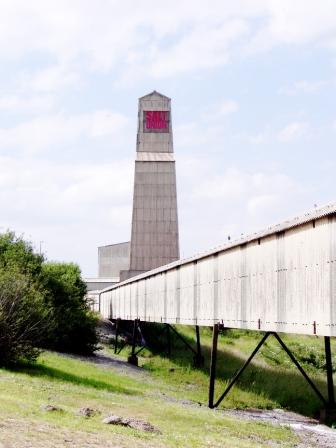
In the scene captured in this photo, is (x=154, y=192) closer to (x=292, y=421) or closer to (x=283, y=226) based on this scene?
(x=292, y=421)

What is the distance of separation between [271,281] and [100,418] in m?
8.27

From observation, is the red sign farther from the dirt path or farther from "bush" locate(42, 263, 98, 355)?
the dirt path

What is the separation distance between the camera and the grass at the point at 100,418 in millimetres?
12977

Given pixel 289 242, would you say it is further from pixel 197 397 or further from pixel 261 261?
pixel 197 397

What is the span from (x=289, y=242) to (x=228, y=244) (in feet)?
18.8

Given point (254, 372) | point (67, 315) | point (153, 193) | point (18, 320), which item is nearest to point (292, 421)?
point (18, 320)

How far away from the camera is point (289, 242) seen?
21078 millimetres

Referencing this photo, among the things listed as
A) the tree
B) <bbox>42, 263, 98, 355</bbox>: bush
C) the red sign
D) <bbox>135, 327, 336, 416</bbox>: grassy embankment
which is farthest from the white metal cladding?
the red sign

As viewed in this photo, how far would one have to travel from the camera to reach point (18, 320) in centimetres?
2869

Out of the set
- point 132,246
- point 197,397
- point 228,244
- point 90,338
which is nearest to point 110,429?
point 228,244

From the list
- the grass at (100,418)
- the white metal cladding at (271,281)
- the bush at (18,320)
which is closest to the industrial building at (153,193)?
the white metal cladding at (271,281)

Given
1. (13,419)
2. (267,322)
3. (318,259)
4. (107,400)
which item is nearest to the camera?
(13,419)

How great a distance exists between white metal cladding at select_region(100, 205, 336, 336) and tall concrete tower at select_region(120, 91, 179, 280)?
42965mm

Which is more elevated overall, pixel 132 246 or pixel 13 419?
pixel 132 246
